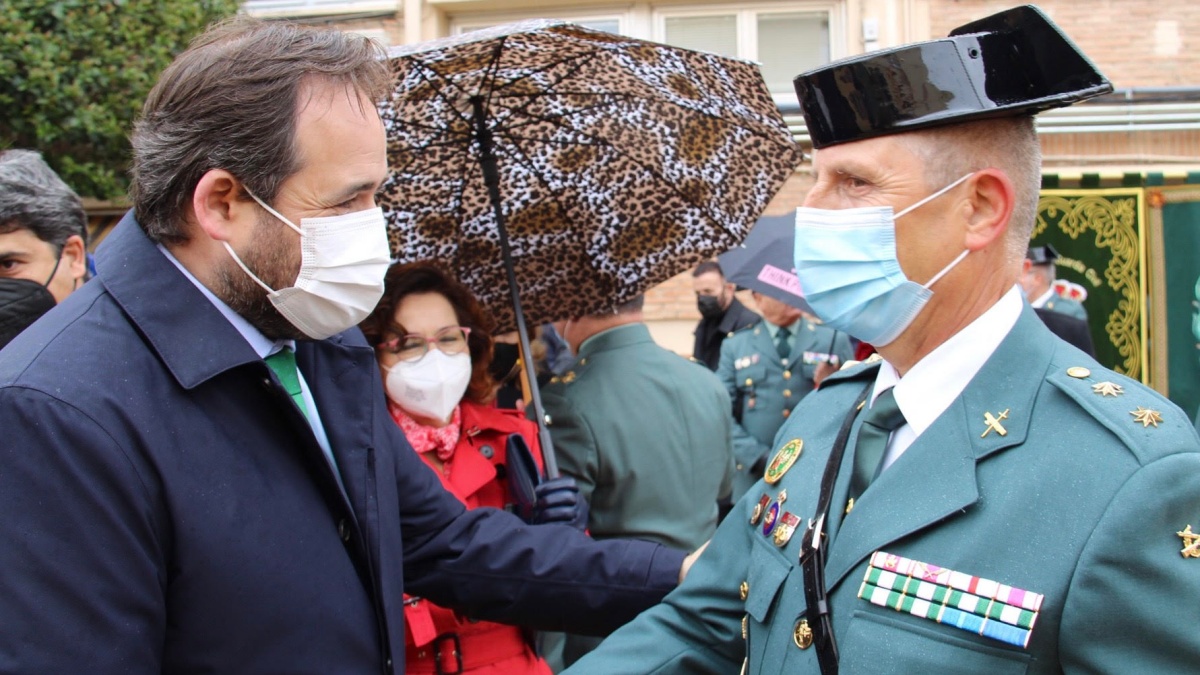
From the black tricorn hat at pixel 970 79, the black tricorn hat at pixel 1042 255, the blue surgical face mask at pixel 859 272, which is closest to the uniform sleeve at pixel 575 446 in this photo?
the blue surgical face mask at pixel 859 272

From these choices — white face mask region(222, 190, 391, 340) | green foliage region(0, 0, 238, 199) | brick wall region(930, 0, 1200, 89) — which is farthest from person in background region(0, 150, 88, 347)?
brick wall region(930, 0, 1200, 89)

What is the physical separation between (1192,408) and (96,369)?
582 centimetres

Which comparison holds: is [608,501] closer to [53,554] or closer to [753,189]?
[753,189]

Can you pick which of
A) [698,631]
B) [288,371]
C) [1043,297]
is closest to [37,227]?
[288,371]

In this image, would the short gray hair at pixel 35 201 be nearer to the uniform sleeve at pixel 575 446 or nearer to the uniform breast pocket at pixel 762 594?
the uniform sleeve at pixel 575 446

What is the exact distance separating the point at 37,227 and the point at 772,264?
133 inches

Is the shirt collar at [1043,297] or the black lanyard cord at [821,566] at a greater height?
the black lanyard cord at [821,566]

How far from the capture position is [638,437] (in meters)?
3.78

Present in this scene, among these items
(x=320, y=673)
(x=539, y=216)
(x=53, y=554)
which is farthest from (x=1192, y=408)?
(x=53, y=554)

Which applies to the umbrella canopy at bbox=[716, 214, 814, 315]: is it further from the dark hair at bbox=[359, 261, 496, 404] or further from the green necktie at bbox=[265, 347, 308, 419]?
the green necktie at bbox=[265, 347, 308, 419]

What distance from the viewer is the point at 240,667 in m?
1.77

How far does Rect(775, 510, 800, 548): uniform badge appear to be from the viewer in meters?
1.92

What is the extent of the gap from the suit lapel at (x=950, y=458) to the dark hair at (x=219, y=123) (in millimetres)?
1203

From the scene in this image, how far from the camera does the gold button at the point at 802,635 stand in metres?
1.75
